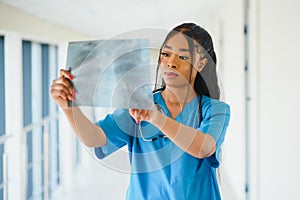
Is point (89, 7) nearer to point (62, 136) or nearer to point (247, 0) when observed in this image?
point (247, 0)

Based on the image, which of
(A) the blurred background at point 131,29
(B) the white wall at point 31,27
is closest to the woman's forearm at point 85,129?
(A) the blurred background at point 131,29

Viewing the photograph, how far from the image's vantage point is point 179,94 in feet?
4.14

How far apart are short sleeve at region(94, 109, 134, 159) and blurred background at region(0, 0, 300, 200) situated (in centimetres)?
9

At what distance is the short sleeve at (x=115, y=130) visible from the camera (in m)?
1.22

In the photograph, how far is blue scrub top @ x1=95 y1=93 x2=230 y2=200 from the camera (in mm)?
1219

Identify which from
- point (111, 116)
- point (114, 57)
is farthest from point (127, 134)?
point (114, 57)

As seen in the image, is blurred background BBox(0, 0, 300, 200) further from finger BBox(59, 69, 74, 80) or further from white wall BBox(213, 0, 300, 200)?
finger BBox(59, 69, 74, 80)

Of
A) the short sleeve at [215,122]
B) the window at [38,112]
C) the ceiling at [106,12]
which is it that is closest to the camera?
the short sleeve at [215,122]

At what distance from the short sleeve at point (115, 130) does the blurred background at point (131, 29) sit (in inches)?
3.4

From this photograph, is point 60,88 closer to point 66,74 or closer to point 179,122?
point 66,74

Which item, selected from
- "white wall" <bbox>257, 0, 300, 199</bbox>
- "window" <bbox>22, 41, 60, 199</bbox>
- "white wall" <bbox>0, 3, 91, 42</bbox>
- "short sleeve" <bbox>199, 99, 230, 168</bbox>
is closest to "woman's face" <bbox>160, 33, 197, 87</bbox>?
"short sleeve" <bbox>199, 99, 230, 168</bbox>

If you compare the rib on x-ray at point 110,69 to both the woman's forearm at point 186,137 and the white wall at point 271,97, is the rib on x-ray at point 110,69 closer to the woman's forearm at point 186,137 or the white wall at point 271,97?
the woman's forearm at point 186,137

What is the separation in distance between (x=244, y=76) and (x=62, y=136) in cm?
196

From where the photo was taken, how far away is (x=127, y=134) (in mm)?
1251
